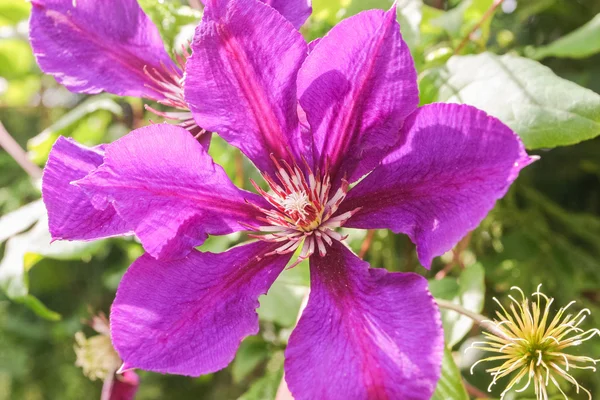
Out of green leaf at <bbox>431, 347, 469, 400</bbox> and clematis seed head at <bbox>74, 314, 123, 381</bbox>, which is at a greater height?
green leaf at <bbox>431, 347, 469, 400</bbox>

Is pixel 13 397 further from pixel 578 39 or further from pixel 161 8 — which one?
pixel 578 39

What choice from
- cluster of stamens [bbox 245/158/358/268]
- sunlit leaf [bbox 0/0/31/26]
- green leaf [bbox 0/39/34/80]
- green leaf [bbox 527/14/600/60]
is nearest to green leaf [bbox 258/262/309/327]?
cluster of stamens [bbox 245/158/358/268]

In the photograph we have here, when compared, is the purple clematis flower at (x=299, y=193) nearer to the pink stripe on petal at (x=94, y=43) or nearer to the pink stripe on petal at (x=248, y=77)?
the pink stripe on petal at (x=248, y=77)

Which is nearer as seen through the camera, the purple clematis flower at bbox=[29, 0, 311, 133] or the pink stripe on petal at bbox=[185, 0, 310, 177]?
Answer: the pink stripe on petal at bbox=[185, 0, 310, 177]

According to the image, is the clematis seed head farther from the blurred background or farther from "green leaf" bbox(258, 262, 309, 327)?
"green leaf" bbox(258, 262, 309, 327)

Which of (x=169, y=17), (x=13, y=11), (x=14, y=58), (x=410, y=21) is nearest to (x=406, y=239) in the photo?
(x=410, y=21)

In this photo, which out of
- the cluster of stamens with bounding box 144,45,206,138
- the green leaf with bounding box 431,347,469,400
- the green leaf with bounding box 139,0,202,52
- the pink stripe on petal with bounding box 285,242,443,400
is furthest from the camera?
the green leaf with bounding box 139,0,202,52

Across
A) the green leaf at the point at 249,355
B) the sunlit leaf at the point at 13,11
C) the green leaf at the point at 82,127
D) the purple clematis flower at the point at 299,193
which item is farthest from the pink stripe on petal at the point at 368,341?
the sunlit leaf at the point at 13,11
